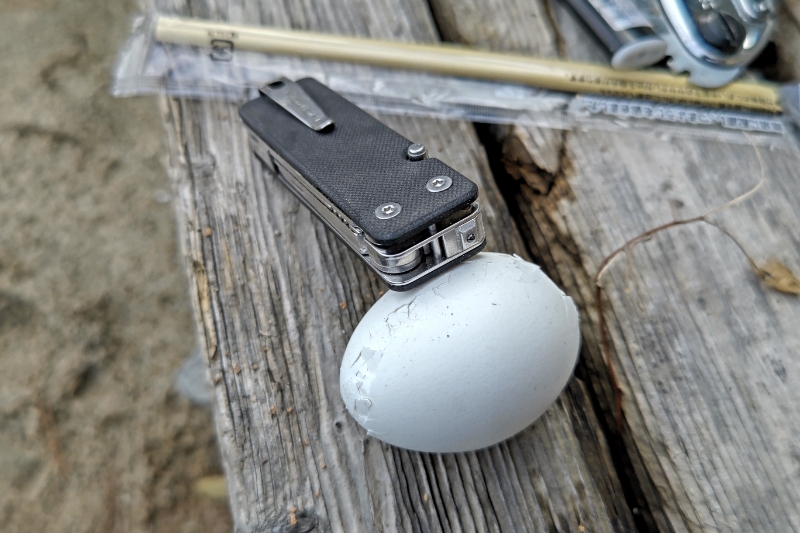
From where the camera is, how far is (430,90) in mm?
1094

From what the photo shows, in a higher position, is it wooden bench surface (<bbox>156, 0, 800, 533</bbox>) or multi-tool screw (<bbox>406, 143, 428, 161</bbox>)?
multi-tool screw (<bbox>406, 143, 428, 161</bbox>)

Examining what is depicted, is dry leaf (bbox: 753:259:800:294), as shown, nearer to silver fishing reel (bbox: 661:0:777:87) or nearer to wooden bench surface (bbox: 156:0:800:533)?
wooden bench surface (bbox: 156:0:800:533)

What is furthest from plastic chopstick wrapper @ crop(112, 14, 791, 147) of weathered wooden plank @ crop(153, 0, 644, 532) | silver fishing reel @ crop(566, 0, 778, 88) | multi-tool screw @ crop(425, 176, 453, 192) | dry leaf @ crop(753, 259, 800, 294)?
multi-tool screw @ crop(425, 176, 453, 192)

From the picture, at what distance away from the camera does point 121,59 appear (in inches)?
45.1

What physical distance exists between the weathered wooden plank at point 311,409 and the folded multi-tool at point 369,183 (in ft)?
0.32

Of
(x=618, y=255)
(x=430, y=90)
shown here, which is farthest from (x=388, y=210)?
(x=430, y=90)

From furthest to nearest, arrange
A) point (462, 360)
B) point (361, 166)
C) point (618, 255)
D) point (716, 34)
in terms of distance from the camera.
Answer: point (716, 34)
point (618, 255)
point (361, 166)
point (462, 360)

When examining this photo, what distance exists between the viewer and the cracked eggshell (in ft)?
2.12

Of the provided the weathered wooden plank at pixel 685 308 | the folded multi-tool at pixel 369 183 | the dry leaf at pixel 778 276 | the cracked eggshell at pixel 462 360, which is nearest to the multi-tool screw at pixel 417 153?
the folded multi-tool at pixel 369 183

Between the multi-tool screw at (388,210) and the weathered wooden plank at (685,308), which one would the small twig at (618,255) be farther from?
the multi-tool screw at (388,210)

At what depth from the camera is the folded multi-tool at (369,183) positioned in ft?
2.19

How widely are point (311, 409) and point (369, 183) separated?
0.99ft

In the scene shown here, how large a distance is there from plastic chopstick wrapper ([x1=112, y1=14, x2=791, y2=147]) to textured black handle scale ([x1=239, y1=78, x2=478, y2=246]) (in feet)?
0.68

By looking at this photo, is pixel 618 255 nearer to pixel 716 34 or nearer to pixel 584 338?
pixel 584 338
